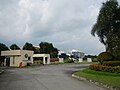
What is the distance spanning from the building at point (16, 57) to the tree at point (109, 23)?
3149cm

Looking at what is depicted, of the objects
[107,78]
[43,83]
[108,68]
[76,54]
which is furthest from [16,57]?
[76,54]

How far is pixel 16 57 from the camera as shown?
215 ft

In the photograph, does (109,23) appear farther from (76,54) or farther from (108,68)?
(76,54)

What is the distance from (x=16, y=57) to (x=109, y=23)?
114 ft

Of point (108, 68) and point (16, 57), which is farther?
point (16, 57)

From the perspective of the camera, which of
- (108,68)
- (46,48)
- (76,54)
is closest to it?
(108,68)

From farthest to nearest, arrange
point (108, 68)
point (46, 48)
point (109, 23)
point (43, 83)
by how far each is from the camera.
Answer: point (46, 48)
point (109, 23)
point (108, 68)
point (43, 83)

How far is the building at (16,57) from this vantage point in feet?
213

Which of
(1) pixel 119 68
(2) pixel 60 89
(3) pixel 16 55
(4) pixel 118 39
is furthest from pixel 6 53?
(2) pixel 60 89

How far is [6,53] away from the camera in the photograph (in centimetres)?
6819

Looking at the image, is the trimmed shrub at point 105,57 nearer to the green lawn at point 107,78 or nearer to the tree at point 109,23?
the tree at point 109,23

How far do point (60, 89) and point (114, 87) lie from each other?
3187 mm

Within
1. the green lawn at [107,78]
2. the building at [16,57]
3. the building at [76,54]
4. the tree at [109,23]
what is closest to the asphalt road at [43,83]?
the green lawn at [107,78]

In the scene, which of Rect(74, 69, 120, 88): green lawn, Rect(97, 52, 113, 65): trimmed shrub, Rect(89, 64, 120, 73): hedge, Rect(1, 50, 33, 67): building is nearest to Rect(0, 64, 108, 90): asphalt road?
Rect(74, 69, 120, 88): green lawn
